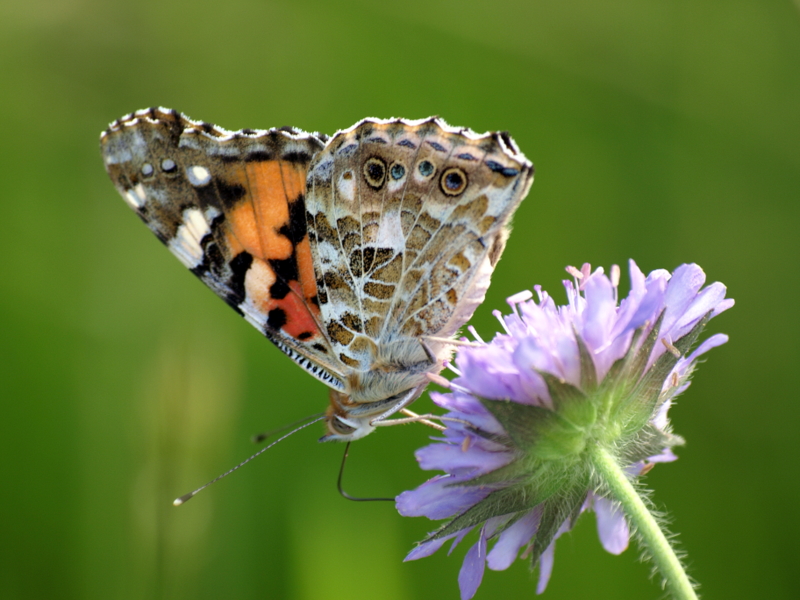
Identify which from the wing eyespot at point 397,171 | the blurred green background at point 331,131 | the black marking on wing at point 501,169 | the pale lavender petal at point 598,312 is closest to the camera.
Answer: the pale lavender petal at point 598,312

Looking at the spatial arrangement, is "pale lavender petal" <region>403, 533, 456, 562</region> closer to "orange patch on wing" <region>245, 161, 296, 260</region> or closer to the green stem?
the green stem

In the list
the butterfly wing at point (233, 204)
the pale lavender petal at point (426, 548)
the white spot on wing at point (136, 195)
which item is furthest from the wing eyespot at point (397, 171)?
the pale lavender petal at point (426, 548)

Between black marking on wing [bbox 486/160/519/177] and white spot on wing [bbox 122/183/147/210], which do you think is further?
white spot on wing [bbox 122/183/147/210]

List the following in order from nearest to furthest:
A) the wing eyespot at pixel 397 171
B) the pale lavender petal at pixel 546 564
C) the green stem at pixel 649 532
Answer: the green stem at pixel 649 532, the pale lavender petal at pixel 546 564, the wing eyespot at pixel 397 171

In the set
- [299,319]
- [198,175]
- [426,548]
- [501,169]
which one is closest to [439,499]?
[426,548]

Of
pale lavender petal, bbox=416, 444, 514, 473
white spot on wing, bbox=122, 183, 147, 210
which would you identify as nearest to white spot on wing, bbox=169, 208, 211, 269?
white spot on wing, bbox=122, 183, 147, 210

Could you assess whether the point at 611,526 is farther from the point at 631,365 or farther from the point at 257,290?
the point at 257,290

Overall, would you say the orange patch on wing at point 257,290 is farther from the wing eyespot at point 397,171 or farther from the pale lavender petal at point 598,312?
the pale lavender petal at point 598,312
